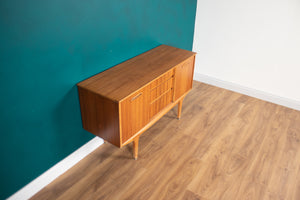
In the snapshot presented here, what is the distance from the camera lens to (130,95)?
203 cm

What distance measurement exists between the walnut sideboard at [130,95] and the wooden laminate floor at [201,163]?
284mm

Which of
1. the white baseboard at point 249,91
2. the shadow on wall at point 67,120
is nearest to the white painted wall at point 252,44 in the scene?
the white baseboard at point 249,91

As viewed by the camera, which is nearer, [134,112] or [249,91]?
Result: [134,112]

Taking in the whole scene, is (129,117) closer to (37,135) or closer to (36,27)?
(37,135)

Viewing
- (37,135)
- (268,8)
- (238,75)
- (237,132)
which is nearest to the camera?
(37,135)

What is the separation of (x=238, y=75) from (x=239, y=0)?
0.95 m

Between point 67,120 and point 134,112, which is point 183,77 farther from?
point 67,120

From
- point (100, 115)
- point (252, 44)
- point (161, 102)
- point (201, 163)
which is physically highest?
point (252, 44)

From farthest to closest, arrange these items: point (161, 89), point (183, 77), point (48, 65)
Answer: point (183, 77)
point (161, 89)
point (48, 65)

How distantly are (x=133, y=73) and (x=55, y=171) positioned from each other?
1.05 m

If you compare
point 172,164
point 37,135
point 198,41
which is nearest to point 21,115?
point 37,135

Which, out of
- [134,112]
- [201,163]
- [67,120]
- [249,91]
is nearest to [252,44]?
[249,91]

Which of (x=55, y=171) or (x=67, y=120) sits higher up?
(x=67, y=120)

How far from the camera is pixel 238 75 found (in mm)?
3625
